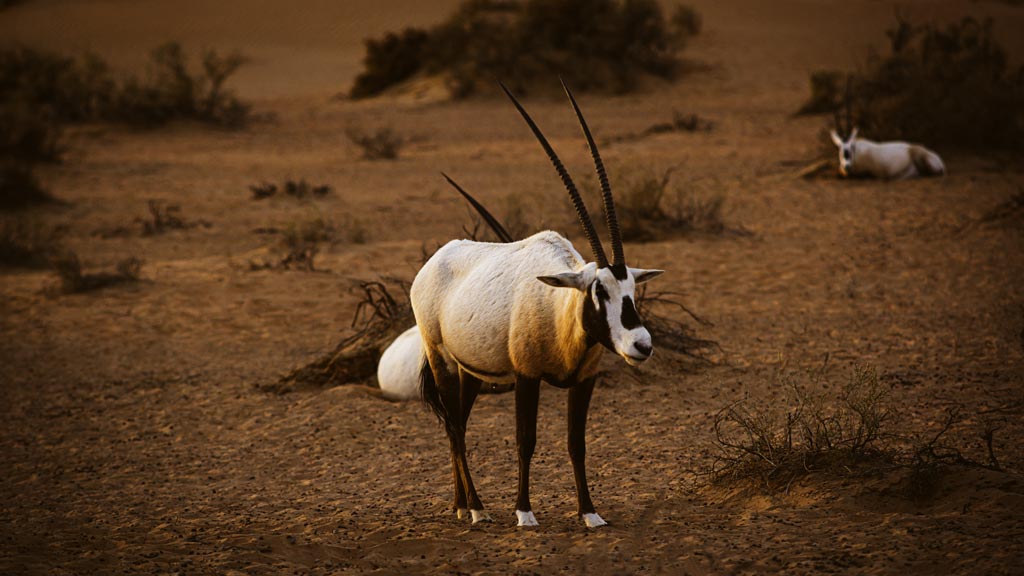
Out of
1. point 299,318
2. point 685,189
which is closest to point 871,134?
point 685,189

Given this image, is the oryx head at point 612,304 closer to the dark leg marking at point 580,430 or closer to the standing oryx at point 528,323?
the standing oryx at point 528,323

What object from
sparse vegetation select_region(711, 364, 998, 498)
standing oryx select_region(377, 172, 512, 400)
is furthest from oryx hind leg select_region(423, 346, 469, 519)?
standing oryx select_region(377, 172, 512, 400)

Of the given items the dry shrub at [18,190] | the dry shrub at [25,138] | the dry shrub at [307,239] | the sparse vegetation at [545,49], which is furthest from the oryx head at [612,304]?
the sparse vegetation at [545,49]

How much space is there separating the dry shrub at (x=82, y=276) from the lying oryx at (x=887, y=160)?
10313mm

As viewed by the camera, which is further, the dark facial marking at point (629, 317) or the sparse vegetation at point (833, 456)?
the sparse vegetation at point (833, 456)

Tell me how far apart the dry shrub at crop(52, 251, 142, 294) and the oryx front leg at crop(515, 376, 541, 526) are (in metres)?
7.56

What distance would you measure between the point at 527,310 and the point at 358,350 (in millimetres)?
3598

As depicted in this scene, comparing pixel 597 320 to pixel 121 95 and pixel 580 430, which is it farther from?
pixel 121 95

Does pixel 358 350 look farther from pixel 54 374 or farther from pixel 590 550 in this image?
pixel 590 550

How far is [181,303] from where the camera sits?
997 centimetres

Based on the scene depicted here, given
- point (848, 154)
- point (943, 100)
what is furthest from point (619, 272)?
point (943, 100)

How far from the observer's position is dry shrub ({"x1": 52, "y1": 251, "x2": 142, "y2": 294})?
10.5 metres

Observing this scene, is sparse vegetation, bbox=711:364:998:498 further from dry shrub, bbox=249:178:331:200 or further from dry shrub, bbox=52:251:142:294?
dry shrub, bbox=249:178:331:200

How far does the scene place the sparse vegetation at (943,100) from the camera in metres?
16.1
